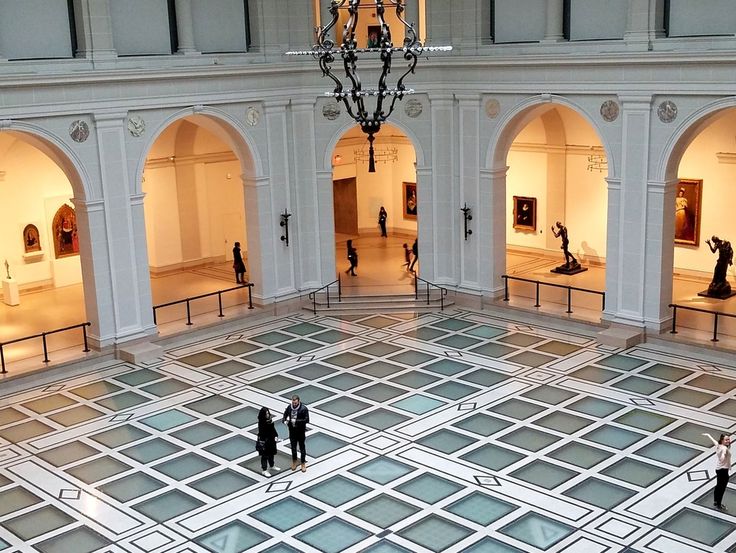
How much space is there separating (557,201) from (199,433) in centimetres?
1522

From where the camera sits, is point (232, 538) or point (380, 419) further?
point (380, 419)

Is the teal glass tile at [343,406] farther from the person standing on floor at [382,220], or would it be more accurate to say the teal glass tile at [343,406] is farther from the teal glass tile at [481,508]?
the person standing on floor at [382,220]

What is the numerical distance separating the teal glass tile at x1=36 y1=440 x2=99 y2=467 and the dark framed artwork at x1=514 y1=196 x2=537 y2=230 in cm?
1663

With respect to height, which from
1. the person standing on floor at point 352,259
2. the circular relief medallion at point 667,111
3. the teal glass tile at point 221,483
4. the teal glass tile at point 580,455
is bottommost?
the teal glass tile at point 221,483

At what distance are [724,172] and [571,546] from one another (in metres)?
14.9

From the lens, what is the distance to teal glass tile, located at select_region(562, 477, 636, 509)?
Result: 13.4 meters

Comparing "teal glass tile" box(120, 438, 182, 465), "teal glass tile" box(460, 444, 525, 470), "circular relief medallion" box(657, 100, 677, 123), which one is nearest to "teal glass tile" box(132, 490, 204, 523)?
"teal glass tile" box(120, 438, 182, 465)

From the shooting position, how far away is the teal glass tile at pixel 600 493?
1341 centimetres

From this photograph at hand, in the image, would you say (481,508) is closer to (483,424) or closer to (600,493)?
(600,493)

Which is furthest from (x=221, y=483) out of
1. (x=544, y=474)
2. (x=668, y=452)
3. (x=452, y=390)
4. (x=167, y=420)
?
(x=668, y=452)

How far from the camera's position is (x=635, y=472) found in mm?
14320

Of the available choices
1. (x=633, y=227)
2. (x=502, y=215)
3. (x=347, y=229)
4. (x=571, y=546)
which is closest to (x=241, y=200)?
(x=347, y=229)

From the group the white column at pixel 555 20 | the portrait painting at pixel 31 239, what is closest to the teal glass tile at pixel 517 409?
the white column at pixel 555 20

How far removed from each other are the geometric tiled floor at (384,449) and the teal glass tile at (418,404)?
0.17 feet
